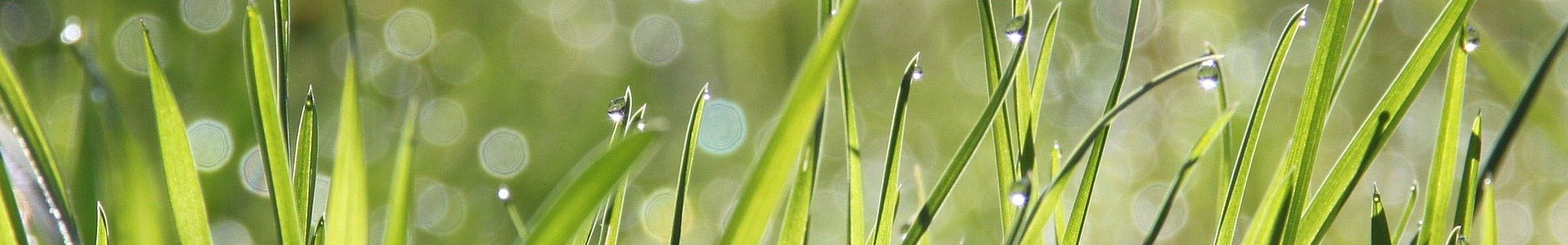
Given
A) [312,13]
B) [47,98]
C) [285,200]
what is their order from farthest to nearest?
1. [312,13]
2. [47,98]
3. [285,200]

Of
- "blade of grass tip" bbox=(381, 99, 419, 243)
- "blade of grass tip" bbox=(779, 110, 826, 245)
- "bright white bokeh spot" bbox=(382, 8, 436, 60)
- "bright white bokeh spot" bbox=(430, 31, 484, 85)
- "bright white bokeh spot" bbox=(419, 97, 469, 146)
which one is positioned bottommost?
"blade of grass tip" bbox=(381, 99, 419, 243)

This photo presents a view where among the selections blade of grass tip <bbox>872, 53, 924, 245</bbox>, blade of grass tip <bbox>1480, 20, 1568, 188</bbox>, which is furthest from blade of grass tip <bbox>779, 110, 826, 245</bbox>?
blade of grass tip <bbox>1480, 20, 1568, 188</bbox>

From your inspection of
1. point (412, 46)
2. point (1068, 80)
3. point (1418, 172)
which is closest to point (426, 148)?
point (412, 46)

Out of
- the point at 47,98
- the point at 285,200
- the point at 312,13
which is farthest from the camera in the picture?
the point at 312,13

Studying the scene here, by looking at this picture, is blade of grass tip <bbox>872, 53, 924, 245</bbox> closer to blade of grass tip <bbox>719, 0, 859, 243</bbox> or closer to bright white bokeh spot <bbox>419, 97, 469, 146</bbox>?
blade of grass tip <bbox>719, 0, 859, 243</bbox>

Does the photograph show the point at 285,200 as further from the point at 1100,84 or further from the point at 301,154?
the point at 1100,84

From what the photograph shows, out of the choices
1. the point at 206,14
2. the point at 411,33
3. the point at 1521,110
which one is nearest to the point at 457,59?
the point at 411,33
